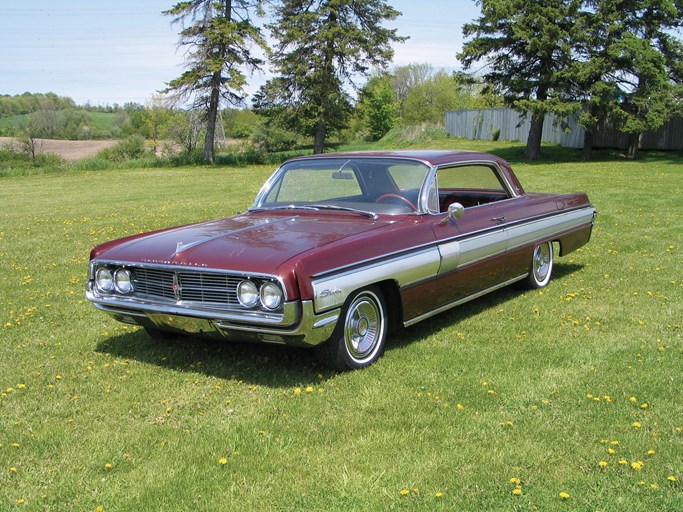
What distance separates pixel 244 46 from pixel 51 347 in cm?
3355

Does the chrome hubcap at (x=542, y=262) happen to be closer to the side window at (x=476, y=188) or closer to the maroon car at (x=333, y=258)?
the maroon car at (x=333, y=258)

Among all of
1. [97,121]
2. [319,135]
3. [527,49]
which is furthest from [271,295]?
[97,121]

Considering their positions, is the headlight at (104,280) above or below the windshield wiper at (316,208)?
below

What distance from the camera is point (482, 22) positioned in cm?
3056

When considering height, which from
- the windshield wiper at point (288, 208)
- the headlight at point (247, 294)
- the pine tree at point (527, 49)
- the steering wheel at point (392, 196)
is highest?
the pine tree at point (527, 49)

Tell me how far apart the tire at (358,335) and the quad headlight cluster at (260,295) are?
1.78ft

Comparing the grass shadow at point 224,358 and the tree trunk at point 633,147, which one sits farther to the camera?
the tree trunk at point 633,147

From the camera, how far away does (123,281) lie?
16.5ft

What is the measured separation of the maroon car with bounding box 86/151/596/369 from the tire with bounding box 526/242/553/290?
8.7 inches

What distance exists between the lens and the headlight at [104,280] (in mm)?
5113

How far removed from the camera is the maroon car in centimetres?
446

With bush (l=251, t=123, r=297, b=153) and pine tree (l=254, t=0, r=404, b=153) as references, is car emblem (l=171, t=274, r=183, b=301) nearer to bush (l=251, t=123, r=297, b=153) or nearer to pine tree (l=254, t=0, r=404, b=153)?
pine tree (l=254, t=0, r=404, b=153)

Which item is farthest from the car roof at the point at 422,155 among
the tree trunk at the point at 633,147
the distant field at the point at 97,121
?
the distant field at the point at 97,121

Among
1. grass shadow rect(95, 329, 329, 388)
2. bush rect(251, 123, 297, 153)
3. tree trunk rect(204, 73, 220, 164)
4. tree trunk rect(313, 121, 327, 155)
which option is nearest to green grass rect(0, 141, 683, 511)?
grass shadow rect(95, 329, 329, 388)
